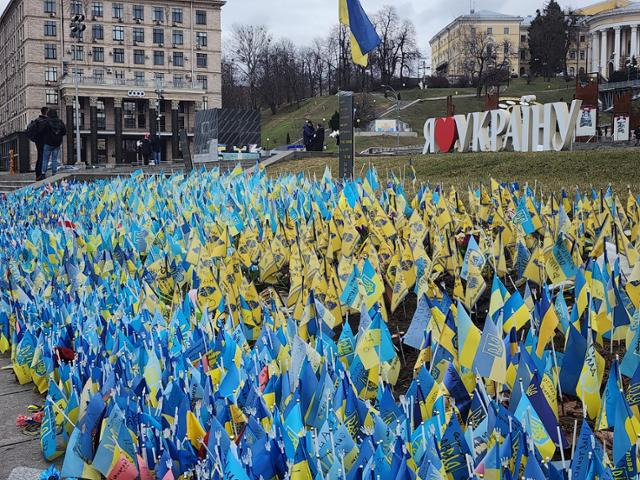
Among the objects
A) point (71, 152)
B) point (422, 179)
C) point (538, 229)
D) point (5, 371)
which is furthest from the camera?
point (71, 152)

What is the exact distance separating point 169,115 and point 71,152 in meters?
14.2

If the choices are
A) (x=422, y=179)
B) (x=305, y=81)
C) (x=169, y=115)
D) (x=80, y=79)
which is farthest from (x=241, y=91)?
(x=422, y=179)

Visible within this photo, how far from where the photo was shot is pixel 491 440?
2.28m

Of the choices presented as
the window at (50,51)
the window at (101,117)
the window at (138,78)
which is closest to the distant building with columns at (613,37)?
the window at (138,78)

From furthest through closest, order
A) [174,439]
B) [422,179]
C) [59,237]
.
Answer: [422,179], [59,237], [174,439]

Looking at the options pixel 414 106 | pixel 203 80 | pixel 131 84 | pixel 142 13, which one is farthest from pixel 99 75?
pixel 414 106

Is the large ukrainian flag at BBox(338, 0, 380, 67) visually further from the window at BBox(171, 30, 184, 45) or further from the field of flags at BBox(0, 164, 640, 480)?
the window at BBox(171, 30, 184, 45)

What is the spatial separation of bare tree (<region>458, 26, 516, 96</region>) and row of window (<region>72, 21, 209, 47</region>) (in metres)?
27.2

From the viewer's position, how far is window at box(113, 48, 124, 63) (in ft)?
246

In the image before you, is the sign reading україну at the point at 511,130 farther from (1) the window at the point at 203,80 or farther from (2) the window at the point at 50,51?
(2) the window at the point at 50,51

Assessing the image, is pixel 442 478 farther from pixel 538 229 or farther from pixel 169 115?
pixel 169 115

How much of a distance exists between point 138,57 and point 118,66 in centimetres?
230

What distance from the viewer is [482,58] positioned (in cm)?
A: 8069

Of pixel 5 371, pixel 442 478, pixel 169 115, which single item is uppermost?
pixel 169 115
